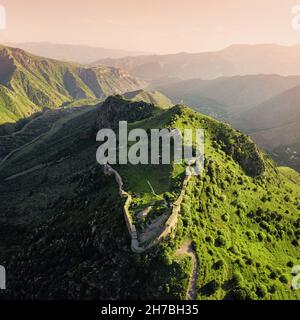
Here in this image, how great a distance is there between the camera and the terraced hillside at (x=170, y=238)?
73312mm

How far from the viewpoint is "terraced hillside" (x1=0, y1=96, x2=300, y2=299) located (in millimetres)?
73312

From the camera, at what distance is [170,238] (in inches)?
3024

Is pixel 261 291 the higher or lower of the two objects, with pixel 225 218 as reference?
lower

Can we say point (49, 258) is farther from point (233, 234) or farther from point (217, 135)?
point (217, 135)

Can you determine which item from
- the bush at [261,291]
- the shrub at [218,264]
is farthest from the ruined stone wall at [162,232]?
the bush at [261,291]

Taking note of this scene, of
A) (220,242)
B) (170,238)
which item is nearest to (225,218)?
(220,242)

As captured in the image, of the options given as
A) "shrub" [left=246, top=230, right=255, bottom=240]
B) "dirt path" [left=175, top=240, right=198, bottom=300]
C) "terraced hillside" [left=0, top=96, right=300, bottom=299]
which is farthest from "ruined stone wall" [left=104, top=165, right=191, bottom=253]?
"shrub" [left=246, top=230, right=255, bottom=240]

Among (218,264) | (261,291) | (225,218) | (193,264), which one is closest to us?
(193,264)

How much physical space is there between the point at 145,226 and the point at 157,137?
60759 mm

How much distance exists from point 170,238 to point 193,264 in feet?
22.0

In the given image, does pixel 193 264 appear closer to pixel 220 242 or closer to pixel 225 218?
pixel 220 242

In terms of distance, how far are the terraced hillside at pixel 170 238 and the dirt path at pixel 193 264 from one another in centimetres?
19

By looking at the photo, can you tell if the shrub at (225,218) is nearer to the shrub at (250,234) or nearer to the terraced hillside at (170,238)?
the terraced hillside at (170,238)

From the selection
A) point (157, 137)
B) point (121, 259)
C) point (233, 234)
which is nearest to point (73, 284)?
point (121, 259)
